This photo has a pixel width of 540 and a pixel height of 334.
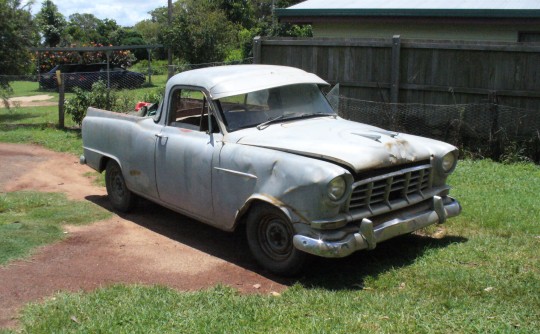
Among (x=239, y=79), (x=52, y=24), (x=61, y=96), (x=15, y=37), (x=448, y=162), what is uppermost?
(x=52, y=24)

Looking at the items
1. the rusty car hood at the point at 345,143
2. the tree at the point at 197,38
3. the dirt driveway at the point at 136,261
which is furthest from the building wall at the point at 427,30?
the tree at the point at 197,38

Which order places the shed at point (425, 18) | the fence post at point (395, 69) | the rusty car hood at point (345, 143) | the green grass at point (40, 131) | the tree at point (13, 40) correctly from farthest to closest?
the tree at point (13, 40) → the green grass at point (40, 131) → the shed at point (425, 18) → the fence post at point (395, 69) → the rusty car hood at point (345, 143)

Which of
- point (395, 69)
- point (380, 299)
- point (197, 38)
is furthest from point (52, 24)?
point (380, 299)

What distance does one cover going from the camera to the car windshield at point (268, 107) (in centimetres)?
654

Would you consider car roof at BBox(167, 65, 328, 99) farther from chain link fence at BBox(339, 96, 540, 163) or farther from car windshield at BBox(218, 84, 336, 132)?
chain link fence at BBox(339, 96, 540, 163)

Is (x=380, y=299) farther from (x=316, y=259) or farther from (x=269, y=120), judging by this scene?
(x=269, y=120)

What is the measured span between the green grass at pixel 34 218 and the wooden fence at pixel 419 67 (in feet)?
16.4

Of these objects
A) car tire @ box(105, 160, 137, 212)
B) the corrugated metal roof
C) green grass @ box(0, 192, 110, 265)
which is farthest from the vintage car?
the corrugated metal roof

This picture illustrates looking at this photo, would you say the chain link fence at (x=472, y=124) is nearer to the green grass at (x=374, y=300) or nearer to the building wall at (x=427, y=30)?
the building wall at (x=427, y=30)

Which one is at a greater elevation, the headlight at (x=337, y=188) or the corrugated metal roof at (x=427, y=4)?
the corrugated metal roof at (x=427, y=4)

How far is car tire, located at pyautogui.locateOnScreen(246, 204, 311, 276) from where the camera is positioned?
18.5 ft

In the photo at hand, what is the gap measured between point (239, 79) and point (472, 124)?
15.9ft

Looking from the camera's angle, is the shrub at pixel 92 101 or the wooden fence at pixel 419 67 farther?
the shrub at pixel 92 101

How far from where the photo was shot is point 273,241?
588cm
